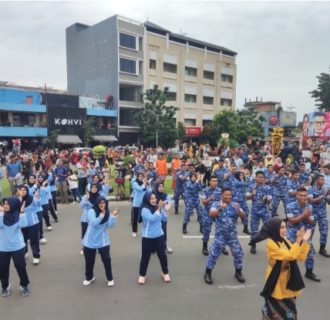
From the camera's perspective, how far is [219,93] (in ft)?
165

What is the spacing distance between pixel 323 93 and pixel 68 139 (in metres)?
29.1

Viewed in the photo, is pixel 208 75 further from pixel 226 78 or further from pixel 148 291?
pixel 148 291

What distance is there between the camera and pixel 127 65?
39.4 m

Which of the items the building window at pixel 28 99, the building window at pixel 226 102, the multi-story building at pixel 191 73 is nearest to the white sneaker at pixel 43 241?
the building window at pixel 28 99

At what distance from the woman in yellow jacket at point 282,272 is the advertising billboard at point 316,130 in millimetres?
21119

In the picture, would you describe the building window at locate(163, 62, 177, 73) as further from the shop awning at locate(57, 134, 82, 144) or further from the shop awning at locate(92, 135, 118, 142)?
the shop awning at locate(57, 134, 82, 144)


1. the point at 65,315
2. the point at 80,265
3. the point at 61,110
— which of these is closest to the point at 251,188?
the point at 80,265

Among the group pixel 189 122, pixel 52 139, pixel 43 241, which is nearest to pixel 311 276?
pixel 43 241

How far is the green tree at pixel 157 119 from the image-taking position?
37.0 metres

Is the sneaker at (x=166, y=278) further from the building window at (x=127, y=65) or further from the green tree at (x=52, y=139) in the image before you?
the building window at (x=127, y=65)

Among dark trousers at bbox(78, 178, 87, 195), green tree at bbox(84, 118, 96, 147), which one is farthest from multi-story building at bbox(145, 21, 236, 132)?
dark trousers at bbox(78, 178, 87, 195)

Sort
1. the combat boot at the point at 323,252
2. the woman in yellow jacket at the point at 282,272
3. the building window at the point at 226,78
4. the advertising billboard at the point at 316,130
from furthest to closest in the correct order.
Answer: the building window at the point at 226,78, the advertising billboard at the point at 316,130, the combat boot at the point at 323,252, the woman in yellow jacket at the point at 282,272

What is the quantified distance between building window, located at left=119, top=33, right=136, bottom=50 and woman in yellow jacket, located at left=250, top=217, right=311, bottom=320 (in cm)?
3830

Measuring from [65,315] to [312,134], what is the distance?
901 inches
